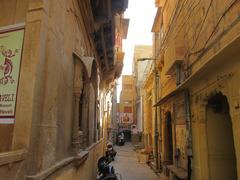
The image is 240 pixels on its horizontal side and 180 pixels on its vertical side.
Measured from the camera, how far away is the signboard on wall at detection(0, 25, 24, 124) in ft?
8.93

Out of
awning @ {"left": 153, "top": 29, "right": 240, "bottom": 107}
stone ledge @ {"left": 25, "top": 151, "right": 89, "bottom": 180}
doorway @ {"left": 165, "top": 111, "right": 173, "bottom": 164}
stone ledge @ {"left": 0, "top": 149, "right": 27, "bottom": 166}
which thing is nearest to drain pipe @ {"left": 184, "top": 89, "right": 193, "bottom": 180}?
awning @ {"left": 153, "top": 29, "right": 240, "bottom": 107}

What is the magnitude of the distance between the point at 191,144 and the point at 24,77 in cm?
548

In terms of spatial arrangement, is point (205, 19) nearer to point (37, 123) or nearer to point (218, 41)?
point (218, 41)

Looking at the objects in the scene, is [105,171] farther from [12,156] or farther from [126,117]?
[126,117]

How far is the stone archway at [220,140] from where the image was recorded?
5.93m

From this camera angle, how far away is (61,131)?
3742 mm

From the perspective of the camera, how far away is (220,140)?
609 centimetres

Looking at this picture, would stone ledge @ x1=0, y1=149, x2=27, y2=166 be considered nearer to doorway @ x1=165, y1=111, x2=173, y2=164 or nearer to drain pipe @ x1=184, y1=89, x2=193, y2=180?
Result: drain pipe @ x1=184, y1=89, x2=193, y2=180

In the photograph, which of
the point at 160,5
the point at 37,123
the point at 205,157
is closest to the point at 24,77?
the point at 37,123

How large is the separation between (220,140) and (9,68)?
540cm

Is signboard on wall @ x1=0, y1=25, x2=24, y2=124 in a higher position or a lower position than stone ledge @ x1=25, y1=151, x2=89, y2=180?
higher

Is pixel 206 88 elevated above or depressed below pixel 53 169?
above

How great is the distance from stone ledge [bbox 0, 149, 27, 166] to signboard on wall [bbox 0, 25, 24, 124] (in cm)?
43

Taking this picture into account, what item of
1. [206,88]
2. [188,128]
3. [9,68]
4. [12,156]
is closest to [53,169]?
[12,156]
